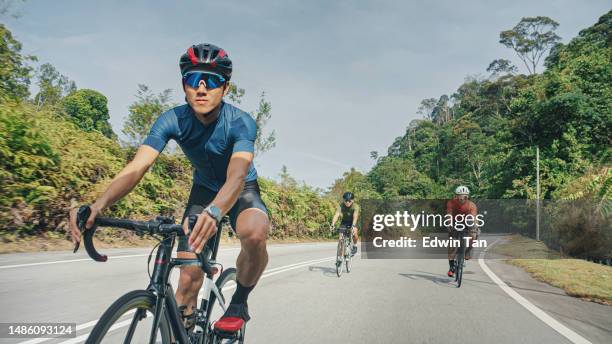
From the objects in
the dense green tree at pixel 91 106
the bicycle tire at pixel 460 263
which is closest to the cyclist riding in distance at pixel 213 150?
the bicycle tire at pixel 460 263

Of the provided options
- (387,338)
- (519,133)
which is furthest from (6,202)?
(519,133)

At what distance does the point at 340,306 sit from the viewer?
667cm

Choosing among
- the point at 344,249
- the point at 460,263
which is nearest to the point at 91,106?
the point at 344,249

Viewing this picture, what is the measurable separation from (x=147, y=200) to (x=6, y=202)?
16.1 feet

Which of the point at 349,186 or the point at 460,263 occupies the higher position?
the point at 349,186

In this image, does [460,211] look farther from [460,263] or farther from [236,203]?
[236,203]

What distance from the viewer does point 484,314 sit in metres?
6.34

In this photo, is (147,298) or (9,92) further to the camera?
(9,92)

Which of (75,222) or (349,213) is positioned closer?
(75,222)

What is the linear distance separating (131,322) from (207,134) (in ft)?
4.35

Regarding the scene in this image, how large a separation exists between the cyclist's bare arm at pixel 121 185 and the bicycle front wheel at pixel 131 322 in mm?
411

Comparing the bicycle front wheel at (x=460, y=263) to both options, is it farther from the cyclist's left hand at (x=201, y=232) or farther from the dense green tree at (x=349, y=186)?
the dense green tree at (x=349, y=186)

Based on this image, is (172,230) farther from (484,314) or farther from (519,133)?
(519,133)

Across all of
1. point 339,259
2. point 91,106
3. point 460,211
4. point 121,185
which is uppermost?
point 91,106
